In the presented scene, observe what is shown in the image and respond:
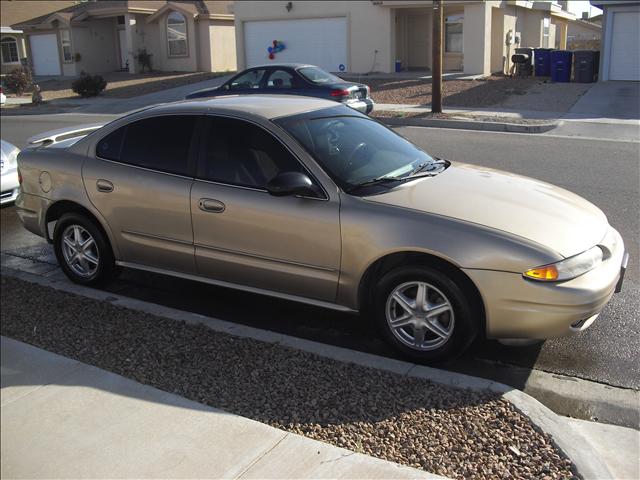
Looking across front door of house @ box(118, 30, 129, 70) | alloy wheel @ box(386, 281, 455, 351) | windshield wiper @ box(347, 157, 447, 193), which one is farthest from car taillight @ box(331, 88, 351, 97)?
front door of house @ box(118, 30, 129, 70)

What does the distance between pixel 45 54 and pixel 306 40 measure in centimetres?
1827

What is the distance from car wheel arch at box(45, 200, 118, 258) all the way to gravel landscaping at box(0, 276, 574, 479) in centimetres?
64

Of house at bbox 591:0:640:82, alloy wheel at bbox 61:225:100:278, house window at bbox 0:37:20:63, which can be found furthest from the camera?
house window at bbox 0:37:20:63

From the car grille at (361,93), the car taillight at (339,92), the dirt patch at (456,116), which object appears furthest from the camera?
the car grille at (361,93)

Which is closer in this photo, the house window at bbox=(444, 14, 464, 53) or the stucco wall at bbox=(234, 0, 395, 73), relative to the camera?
the stucco wall at bbox=(234, 0, 395, 73)

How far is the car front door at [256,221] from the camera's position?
15.3ft

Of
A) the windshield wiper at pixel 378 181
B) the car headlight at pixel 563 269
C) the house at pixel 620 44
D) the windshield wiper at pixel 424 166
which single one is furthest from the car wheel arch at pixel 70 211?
the house at pixel 620 44

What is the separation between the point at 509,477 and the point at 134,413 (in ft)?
6.77

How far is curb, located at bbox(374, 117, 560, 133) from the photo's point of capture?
15344 millimetres

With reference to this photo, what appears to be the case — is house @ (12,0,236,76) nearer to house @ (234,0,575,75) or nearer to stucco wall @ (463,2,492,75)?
house @ (234,0,575,75)

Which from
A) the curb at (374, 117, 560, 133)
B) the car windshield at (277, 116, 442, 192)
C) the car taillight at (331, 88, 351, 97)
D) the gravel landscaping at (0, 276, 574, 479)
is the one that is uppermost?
the car windshield at (277, 116, 442, 192)

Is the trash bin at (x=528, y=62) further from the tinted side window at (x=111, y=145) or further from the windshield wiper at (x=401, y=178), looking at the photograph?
the tinted side window at (x=111, y=145)

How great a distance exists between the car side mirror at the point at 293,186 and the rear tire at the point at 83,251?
1909 mm

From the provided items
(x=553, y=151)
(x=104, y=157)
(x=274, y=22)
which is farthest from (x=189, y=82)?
(x=104, y=157)
